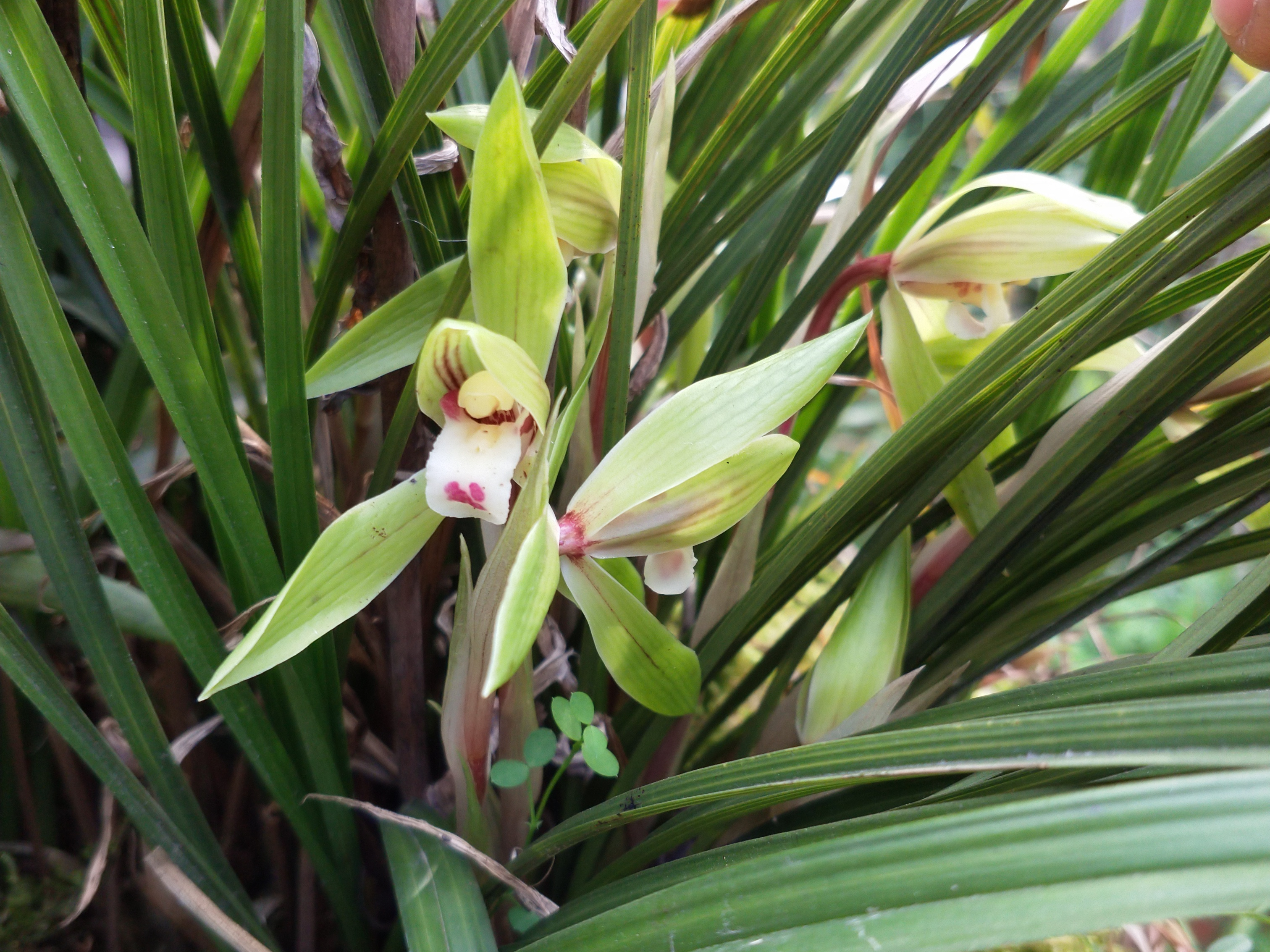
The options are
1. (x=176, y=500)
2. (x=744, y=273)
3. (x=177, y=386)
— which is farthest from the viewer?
(x=744, y=273)

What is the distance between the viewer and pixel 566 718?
40 centimetres

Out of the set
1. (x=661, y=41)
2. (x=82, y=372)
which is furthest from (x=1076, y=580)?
(x=82, y=372)

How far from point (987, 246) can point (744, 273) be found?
307 millimetres

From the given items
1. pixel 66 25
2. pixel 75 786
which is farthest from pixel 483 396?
pixel 75 786

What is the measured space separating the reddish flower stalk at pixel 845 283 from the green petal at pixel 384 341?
0.24 m

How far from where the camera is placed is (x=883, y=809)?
1.34 ft

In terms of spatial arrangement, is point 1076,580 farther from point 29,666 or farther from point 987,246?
point 29,666

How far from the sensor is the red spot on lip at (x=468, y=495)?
1.12 feet

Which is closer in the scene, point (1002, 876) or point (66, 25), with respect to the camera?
point (1002, 876)

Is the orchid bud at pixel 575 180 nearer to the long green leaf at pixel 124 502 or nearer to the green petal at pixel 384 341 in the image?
the green petal at pixel 384 341

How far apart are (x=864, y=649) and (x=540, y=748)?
191 millimetres

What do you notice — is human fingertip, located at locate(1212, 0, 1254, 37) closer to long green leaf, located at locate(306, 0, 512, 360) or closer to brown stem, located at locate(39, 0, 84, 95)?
long green leaf, located at locate(306, 0, 512, 360)

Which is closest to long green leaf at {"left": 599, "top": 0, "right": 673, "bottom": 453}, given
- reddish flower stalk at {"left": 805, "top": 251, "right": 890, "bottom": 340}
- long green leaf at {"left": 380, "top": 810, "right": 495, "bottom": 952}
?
reddish flower stalk at {"left": 805, "top": 251, "right": 890, "bottom": 340}

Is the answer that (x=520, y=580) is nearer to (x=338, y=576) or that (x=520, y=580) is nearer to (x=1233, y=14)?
(x=338, y=576)
